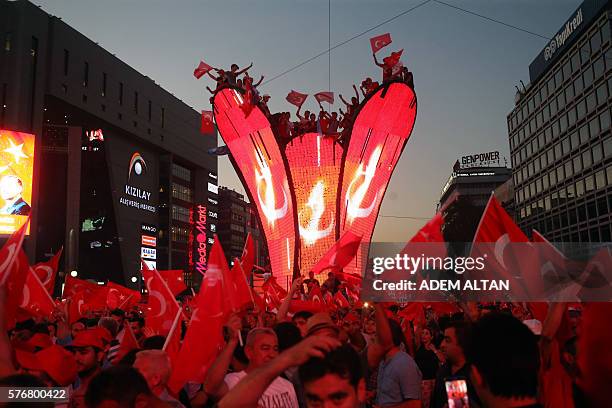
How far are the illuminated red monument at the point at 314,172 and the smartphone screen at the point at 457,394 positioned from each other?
74.1 ft

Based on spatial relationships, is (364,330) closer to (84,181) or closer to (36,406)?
(36,406)

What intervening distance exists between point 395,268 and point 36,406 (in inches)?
160

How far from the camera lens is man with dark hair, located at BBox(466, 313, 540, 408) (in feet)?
9.33

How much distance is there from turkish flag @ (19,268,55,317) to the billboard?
2692 cm

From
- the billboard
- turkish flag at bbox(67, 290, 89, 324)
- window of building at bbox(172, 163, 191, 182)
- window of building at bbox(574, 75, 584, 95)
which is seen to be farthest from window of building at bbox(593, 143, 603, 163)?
window of building at bbox(172, 163, 191, 182)

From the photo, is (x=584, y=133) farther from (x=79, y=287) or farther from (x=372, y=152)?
(x=79, y=287)

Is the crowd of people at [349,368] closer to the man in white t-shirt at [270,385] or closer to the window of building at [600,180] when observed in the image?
the man in white t-shirt at [270,385]

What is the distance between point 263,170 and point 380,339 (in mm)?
22035

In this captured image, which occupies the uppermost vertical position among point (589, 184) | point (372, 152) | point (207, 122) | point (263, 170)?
point (589, 184)

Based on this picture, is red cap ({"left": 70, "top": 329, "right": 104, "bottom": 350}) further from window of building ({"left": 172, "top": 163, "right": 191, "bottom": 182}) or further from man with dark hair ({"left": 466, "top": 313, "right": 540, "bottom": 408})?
window of building ({"left": 172, "top": 163, "right": 191, "bottom": 182})

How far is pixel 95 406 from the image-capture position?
3.40 meters

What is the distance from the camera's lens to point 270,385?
4113 millimetres

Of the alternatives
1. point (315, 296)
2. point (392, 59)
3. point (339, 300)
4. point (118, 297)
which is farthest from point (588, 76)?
point (118, 297)

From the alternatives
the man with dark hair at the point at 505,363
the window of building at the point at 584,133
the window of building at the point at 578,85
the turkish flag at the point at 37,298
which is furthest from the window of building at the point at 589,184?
the man with dark hair at the point at 505,363
